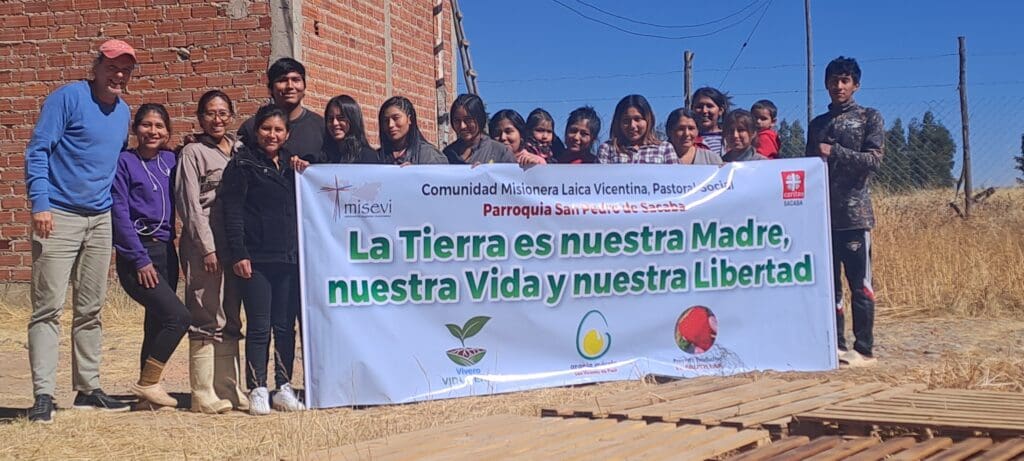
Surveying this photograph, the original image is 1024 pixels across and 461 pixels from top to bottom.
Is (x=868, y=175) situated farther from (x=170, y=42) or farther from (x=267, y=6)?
(x=170, y=42)

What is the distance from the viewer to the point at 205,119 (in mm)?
5898

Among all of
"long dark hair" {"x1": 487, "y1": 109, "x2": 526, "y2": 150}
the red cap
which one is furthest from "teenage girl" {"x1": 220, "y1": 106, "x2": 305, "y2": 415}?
"long dark hair" {"x1": 487, "y1": 109, "x2": 526, "y2": 150}

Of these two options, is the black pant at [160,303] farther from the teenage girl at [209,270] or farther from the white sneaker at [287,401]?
the white sneaker at [287,401]

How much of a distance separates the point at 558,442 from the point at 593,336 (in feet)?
6.87

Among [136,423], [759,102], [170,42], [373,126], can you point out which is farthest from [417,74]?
[136,423]

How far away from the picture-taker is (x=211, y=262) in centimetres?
579

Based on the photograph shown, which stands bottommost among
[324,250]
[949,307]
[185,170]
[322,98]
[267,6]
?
Result: [949,307]

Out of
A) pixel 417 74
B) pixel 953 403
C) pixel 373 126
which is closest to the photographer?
pixel 953 403

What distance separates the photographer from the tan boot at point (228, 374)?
596cm

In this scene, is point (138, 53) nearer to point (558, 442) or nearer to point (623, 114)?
point (623, 114)

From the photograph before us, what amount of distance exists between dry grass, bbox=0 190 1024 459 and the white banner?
213mm

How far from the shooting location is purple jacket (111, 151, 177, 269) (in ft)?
19.1

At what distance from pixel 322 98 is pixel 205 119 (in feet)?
12.8

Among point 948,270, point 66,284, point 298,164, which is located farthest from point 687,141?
point 948,270
